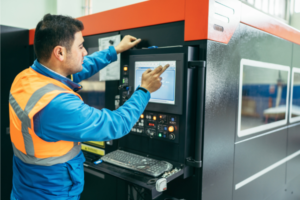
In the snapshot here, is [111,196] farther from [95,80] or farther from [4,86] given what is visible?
[4,86]

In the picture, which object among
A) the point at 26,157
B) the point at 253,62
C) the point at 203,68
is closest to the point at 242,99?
the point at 253,62

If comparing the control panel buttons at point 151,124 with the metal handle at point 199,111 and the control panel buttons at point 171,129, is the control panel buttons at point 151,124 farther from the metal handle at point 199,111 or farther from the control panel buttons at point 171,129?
the metal handle at point 199,111

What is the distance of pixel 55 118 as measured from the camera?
1.07 meters

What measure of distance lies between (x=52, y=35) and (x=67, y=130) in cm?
49

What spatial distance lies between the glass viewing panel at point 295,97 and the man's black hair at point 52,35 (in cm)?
227

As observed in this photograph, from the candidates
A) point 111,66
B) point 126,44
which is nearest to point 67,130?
point 126,44

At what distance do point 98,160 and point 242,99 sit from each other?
3.58 ft

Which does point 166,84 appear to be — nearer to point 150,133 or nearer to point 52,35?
point 150,133

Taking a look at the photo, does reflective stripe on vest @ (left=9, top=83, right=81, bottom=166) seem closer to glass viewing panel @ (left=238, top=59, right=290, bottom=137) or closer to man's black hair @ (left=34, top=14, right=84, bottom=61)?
man's black hair @ (left=34, top=14, right=84, bottom=61)

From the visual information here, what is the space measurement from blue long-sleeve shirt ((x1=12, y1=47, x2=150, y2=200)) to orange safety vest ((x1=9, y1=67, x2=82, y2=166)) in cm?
3

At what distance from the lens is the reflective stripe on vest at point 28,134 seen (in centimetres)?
110

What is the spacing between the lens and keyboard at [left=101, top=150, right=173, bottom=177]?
1315 millimetres

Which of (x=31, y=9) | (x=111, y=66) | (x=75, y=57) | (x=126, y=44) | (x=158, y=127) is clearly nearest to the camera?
(x=75, y=57)

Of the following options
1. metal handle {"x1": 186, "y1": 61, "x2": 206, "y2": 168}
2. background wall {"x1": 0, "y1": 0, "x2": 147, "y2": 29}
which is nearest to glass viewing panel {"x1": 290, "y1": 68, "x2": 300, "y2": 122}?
metal handle {"x1": 186, "y1": 61, "x2": 206, "y2": 168}
